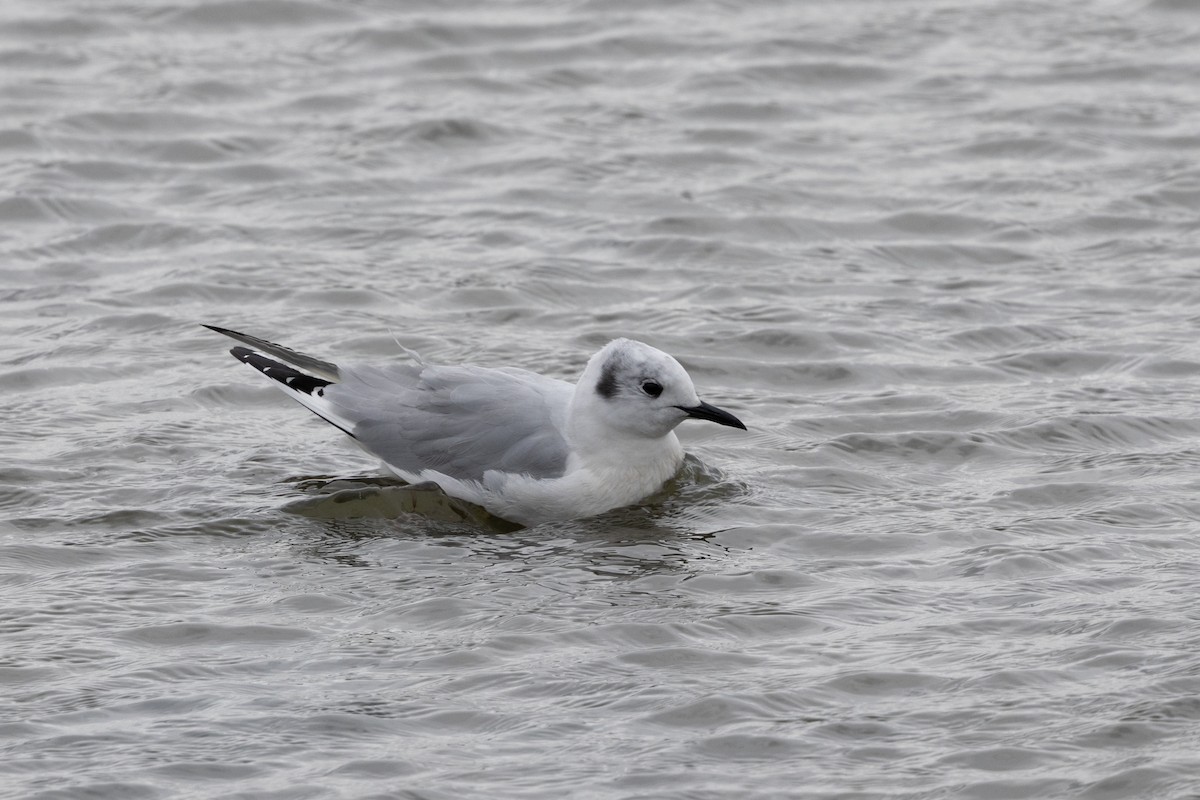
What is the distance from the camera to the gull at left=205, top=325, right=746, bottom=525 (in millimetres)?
8234

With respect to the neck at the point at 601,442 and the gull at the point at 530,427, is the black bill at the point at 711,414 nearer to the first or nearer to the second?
the gull at the point at 530,427

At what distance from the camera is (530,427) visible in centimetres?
840

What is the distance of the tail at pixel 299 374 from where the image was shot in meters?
8.59

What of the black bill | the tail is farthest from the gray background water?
the black bill

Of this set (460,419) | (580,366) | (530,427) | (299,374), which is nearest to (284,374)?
(299,374)

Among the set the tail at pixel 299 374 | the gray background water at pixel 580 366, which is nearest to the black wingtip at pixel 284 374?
the tail at pixel 299 374

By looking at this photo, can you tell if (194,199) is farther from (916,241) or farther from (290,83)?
(916,241)

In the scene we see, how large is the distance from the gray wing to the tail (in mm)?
35

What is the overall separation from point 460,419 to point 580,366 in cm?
145

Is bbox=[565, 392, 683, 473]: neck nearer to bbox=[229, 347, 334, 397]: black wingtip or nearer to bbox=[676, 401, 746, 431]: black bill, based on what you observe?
bbox=[676, 401, 746, 431]: black bill

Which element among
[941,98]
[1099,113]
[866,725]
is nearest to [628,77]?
[941,98]

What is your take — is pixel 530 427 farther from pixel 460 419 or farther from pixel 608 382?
pixel 608 382

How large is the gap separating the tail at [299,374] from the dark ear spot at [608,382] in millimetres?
1097

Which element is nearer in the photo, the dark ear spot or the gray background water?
the gray background water
